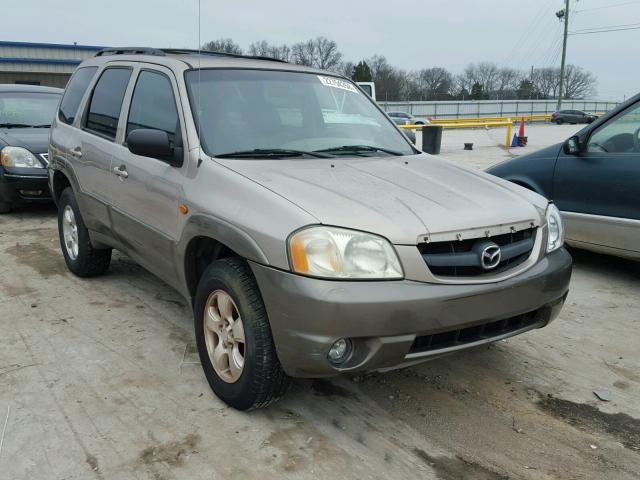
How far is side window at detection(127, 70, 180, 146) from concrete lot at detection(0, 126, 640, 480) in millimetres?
1394

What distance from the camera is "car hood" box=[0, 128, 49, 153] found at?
7.65m

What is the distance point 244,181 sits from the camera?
9.46ft

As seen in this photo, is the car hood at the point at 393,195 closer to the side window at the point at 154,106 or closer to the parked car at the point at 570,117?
the side window at the point at 154,106

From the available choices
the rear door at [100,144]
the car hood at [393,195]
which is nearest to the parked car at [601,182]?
the car hood at [393,195]

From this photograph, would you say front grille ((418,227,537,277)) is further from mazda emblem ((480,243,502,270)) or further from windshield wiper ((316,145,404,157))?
windshield wiper ((316,145,404,157))

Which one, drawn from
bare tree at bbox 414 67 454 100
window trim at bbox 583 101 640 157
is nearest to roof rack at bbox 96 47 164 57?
window trim at bbox 583 101 640 157

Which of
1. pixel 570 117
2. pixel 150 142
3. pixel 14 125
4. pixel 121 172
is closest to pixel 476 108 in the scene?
pixel 570 117

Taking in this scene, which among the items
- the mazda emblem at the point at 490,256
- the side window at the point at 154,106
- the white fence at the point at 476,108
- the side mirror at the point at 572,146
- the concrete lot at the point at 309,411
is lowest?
the concrete lot at the point at 309,411

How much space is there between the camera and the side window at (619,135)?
16.4ft

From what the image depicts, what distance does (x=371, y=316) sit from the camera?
2463mm

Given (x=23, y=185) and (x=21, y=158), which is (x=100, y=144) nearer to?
(x=23, y=185)

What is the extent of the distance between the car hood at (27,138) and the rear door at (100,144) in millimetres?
3322

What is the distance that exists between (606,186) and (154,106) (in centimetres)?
379

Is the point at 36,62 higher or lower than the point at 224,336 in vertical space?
higher
